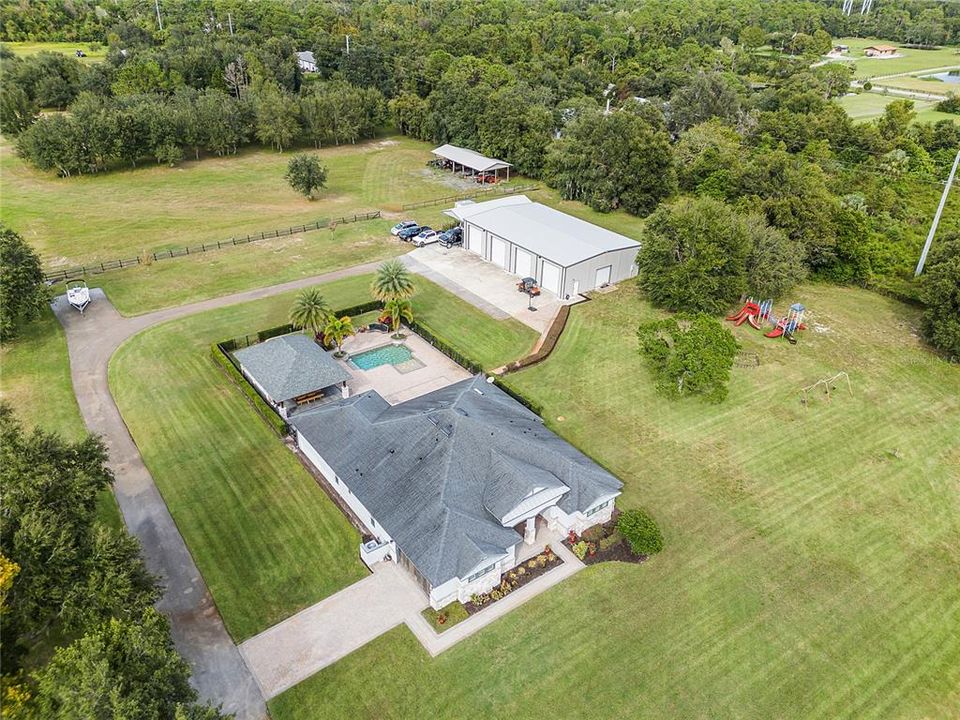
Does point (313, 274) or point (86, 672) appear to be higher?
point (86, 672)

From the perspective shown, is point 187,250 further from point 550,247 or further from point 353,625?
point 353,625

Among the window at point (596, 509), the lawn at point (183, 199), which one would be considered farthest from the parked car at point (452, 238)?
the window at point (596, 509)

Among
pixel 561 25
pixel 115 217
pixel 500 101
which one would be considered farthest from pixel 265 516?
pixel 561 25

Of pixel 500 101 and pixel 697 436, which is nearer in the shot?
pixel 697 436

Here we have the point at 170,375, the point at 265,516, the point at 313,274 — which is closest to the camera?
the point at 265,516

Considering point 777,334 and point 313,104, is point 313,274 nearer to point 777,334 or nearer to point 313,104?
point 777,334

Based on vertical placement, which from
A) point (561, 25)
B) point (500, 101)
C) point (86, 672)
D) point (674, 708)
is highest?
point (561, 25)

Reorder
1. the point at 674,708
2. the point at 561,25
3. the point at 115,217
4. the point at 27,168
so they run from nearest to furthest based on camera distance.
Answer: the point at 674,708
the point at 115,217
the point at 27,168
the point at 561,25
